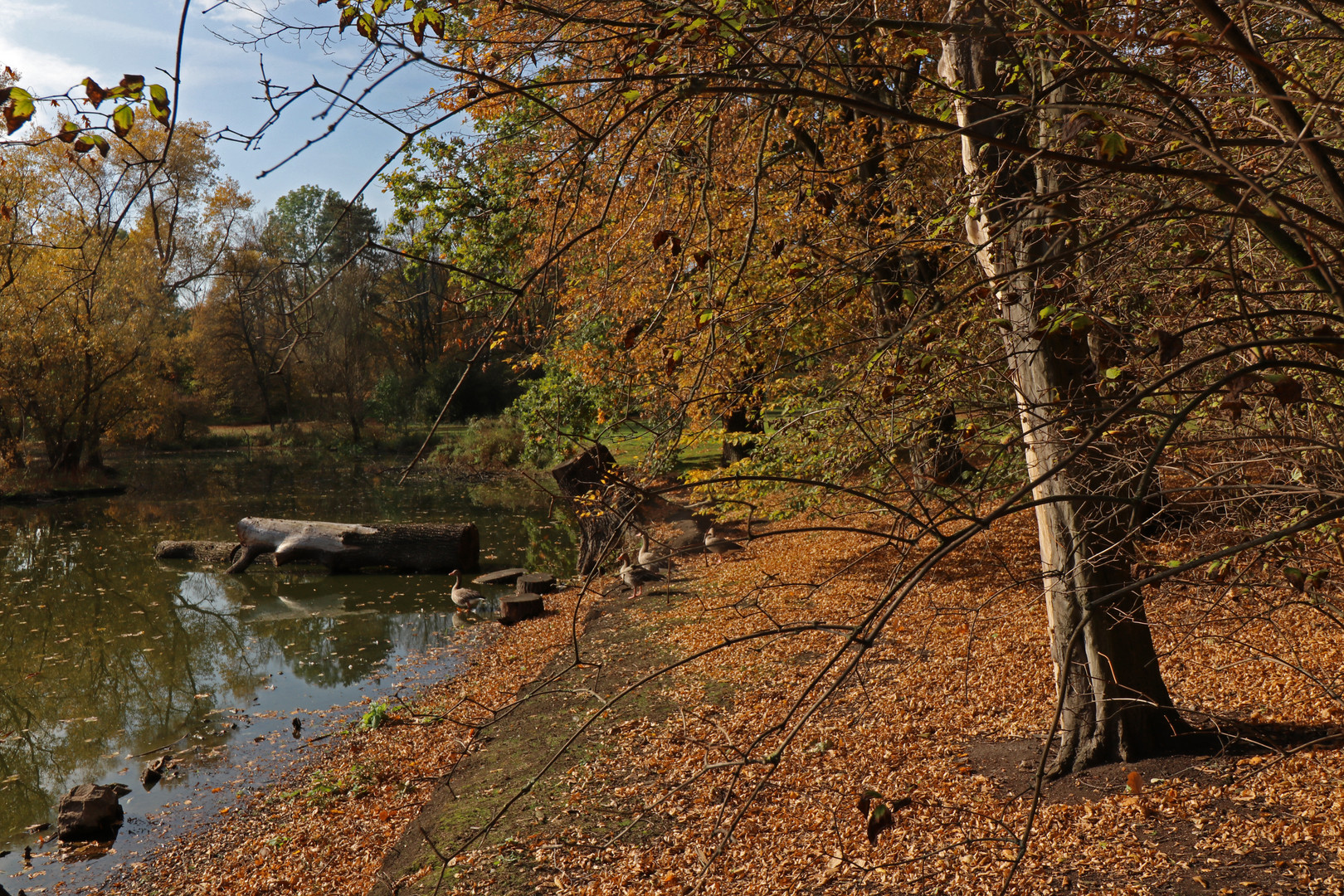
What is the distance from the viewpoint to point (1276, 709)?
4711 millimetres

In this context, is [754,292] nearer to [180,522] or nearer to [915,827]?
[915,827]

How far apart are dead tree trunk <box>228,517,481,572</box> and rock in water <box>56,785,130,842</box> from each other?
809cm

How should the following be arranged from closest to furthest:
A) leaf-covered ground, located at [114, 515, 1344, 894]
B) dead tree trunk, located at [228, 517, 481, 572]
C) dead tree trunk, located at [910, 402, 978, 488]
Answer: dead tree trunk, located at [910, 402, 978, 488] < leaf-covered ground, located at [114, 515, 1344, 894] < dead tree trunk, located at [228, 517, 481, 572]

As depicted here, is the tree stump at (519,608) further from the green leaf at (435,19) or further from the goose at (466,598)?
the green leaf at (435,19)

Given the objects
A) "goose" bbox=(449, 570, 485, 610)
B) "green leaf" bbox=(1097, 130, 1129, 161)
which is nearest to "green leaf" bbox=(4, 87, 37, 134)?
"green leaf" bbox=(1097, 130, 1129, 161)

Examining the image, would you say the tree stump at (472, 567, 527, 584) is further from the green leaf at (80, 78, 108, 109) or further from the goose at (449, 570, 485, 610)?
the green leaf at (80, 78, 108, 109)

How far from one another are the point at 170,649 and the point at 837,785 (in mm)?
8969

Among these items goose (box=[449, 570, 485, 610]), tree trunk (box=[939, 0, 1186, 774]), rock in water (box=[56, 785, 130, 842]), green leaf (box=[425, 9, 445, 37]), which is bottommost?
rock in water (box=[56, 785, 130, 842])

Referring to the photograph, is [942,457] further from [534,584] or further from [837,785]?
[534,584]

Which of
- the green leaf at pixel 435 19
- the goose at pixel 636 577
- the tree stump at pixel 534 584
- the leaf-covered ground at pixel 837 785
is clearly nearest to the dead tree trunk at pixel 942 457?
the leaf-covered ground at pixel 837 785

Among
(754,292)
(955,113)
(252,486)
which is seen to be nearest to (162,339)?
(252,486)

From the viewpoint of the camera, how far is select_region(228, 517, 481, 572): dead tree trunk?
1399 centimetres

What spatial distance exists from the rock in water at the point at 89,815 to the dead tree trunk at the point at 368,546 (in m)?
8.09

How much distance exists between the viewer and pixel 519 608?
10695 millimetres
